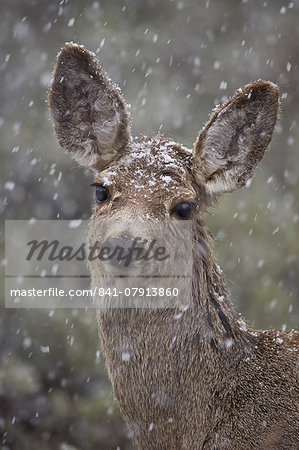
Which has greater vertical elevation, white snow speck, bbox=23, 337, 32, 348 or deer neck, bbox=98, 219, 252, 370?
deer neck, bbox=98, 219, 252, 370

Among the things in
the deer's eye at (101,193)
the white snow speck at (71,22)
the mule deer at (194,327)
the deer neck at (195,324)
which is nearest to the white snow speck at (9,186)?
the white snow speck at (71,22)

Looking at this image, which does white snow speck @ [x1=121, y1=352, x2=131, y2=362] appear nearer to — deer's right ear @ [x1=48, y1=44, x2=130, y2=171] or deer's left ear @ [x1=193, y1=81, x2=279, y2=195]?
deer's left ear @ [x1=193, y1=81, x2=279, y2=195]

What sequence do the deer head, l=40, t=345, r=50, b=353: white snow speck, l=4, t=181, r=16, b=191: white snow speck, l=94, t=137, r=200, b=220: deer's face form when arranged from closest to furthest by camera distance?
l=94, t=137, r=200, b=220: deer's face → the deer head → l=40, t=345, r=50, b=353: white snow speck → l=4, t=181, r=16, b=191: white snow speck

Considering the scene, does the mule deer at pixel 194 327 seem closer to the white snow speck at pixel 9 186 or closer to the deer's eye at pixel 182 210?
the deer's eye at pixel 182 210

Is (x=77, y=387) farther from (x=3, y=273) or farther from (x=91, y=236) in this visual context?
(x=91, y=236)

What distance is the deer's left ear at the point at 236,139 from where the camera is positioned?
4.27 m

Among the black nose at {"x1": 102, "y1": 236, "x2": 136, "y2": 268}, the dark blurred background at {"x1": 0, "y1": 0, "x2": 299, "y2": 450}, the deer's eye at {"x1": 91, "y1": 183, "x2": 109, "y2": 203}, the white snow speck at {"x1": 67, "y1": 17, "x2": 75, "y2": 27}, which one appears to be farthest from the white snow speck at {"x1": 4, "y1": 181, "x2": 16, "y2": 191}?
the black nose at {"x1": 102, "y1": 236, "x2": 136, "y2": 268}

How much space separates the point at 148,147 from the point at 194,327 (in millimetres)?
1282

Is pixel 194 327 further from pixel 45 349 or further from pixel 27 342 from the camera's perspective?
pixel 27 342

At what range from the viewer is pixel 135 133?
9500 millimetres

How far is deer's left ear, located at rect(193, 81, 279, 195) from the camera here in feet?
14.0

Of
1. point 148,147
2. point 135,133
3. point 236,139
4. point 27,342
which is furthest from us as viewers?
point 135,133

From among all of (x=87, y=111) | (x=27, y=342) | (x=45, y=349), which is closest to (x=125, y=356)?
(x=87, y=111)

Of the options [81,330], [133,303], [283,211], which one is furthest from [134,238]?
[283,211]
